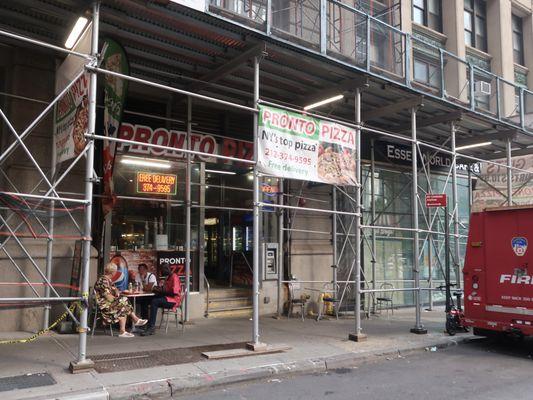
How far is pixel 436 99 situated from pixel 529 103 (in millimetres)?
6197

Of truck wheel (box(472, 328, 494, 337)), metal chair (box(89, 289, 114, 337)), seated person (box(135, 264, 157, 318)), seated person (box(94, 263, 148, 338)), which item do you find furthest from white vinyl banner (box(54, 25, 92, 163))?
truck wheel (box(472, 328, 494, 337))

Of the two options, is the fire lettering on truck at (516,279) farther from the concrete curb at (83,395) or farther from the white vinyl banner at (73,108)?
the white vinyl banner at (73,108)

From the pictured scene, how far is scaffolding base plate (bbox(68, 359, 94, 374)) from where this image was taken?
637 centimetres

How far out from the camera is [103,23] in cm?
766

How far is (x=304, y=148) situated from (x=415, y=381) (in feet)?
14.0

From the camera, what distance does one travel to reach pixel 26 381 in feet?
19.6

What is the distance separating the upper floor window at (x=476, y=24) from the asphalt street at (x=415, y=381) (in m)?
15.0

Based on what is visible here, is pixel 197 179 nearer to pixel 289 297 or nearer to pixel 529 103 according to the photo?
pixel 289 297

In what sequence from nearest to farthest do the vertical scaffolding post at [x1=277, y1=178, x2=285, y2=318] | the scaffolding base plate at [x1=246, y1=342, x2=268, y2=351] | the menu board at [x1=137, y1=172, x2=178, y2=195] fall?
1. the scaffolding base plate at [x1=246, y1=342, x2=268, y2=351]
2. the menu board at [x1=137, y1=172, x2=178, y2=195]
3. the vertical scaffolding post at [x1=277, y1=178, x2=285, y2=318]

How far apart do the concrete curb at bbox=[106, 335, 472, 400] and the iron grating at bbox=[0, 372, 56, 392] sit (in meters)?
0.69

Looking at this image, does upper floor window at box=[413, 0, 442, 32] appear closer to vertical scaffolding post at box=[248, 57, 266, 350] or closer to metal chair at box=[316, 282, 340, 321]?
metal chair at box=[316, 282, 340, 321]

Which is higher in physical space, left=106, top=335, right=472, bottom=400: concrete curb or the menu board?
the menu board

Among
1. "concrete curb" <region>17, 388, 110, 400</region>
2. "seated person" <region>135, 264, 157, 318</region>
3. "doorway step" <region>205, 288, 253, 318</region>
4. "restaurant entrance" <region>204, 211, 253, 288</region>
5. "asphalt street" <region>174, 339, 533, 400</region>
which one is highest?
"restaurant entrance" <region>204, 211, 253, 288</region>

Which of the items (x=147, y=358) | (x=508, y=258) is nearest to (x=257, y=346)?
(x=147, y=358)
